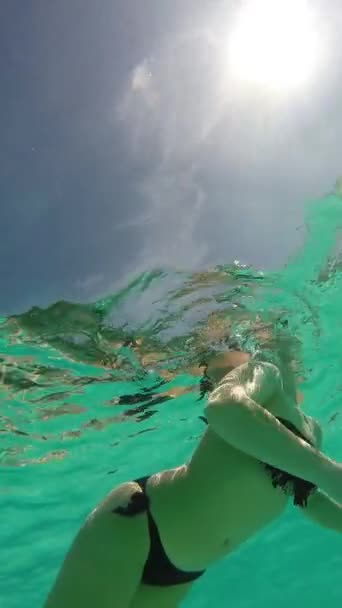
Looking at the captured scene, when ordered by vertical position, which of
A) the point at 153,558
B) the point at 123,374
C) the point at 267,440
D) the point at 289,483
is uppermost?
the point at 123,374

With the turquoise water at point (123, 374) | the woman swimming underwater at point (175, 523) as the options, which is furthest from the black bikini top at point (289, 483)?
the turquoise water at point (123, 374)

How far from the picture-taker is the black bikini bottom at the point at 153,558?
12.5 feet

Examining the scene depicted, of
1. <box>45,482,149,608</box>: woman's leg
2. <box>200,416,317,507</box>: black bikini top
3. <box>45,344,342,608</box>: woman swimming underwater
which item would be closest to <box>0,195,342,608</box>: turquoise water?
<box>45,344,342,608</box>: woman swimming underwater

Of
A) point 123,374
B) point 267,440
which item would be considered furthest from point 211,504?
point 123,374

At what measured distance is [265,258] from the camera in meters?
9.54

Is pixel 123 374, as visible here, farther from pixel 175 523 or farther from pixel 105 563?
pixel 105 563

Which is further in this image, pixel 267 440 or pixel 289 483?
pixel 289 483

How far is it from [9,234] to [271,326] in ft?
20.4

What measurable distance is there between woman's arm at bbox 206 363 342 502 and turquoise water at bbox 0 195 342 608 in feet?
19.6

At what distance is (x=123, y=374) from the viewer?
37.9 feet

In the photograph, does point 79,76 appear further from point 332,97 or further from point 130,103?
point 332,97

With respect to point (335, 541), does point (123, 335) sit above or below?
above

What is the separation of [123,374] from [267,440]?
8575 millimetres

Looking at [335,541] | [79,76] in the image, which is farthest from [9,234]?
[335,541]
